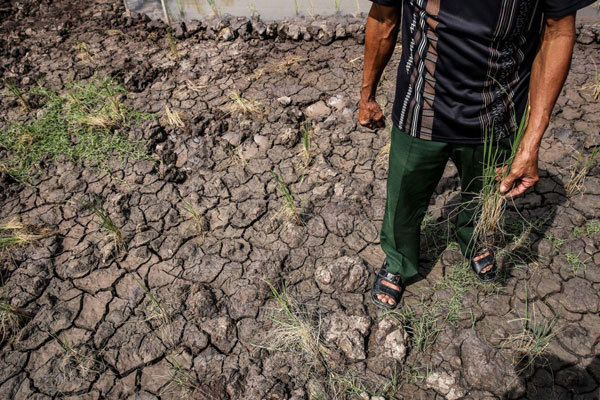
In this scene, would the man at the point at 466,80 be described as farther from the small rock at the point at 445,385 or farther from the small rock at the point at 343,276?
the small rock at the point at 445,385

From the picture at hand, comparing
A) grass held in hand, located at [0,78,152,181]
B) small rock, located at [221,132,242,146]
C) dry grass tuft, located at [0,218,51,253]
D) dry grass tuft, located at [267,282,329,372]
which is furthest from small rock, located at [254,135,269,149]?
dry grass tuft, located at [0,218,51,253]

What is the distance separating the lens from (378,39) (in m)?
1.91

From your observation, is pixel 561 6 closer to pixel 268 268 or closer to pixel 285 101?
pixel 268 268

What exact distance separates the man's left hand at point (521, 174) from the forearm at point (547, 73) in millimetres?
22

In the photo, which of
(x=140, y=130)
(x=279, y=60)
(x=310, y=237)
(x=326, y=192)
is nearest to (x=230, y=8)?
(x=279, y=60)

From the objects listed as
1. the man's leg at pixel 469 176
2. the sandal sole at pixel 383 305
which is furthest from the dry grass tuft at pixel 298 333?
the man's leg at pixel 469 176

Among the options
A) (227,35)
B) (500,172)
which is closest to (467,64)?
(500,172)

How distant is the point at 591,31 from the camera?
399 cm

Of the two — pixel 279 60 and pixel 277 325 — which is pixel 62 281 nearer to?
pixel 277 325

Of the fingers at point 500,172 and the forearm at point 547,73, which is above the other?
the forearm at point 547,73

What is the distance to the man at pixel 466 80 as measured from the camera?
152cm

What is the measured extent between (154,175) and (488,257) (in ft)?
7.80

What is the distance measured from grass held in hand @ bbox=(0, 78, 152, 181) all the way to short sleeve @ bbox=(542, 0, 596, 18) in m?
2.83

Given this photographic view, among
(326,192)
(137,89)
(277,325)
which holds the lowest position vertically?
(277,325)
